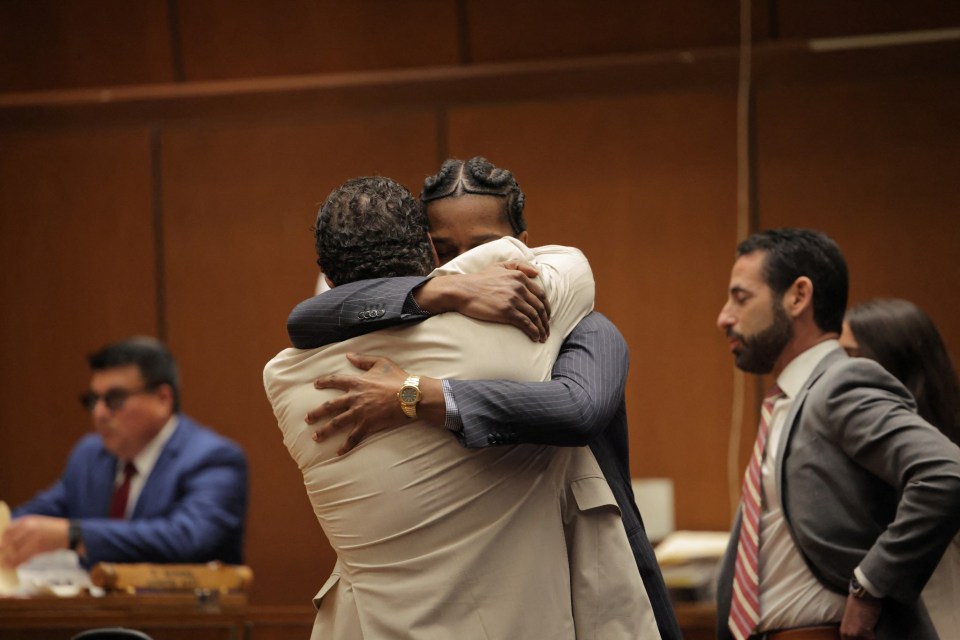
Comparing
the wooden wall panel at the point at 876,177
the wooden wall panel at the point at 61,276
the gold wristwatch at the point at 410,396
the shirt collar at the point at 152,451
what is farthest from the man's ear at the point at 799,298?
the wooden wall panel at the point at 61,276

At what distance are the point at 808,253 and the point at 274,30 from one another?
2.86 metres

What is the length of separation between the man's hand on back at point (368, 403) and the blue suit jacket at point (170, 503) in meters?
2.03

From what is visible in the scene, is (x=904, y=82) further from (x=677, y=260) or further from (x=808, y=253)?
(x=808, y=253)

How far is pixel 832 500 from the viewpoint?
248cm

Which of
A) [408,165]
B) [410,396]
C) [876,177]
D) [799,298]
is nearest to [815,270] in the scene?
[799,298]

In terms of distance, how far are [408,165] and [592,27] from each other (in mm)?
939

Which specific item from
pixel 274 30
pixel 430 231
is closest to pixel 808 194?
pixel 274 30

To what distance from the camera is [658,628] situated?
6.04 ft

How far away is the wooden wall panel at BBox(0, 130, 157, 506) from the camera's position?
510 centimetres

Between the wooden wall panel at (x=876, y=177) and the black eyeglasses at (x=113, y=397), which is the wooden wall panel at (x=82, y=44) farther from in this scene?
the wooden wall panel at (x=876, y=177)

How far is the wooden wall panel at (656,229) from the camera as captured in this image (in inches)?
184

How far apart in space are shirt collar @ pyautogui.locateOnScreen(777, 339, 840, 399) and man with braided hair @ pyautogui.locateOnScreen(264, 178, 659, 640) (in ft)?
3.56

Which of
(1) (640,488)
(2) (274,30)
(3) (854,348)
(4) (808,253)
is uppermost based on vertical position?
(2) (274,30)

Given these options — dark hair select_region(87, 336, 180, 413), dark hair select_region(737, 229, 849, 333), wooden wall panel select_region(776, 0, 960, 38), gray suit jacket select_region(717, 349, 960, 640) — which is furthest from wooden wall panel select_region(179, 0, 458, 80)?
gray suit jacket select_region(717, 349, 960, 640)
